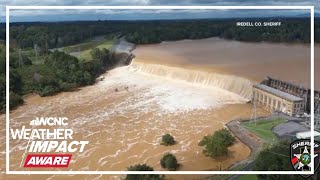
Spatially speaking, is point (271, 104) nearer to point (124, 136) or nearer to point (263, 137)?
point (263, 137)

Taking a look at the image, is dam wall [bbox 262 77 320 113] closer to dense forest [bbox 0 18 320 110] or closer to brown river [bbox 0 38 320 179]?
brown river [bbox 0 38 320 179]

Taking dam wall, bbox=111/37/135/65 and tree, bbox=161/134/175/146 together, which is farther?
dam wall, bbox=111/37/135/65

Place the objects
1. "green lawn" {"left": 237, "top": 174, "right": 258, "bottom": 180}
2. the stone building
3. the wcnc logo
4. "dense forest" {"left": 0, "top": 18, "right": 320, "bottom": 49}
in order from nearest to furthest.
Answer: the wcnc logo → "green lawn" {"left": 237, "top": 174, "right": 258, "bottom": 180} → "dense forest" {"left": 0, "top": 18, "right": 320, "bottom": 49} → the stone building

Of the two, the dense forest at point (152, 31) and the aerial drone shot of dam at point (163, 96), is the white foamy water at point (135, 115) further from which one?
the dense forest at point (152, 31)

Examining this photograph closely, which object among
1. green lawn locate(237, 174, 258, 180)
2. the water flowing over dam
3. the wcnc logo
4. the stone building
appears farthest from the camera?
the water flowing over dam

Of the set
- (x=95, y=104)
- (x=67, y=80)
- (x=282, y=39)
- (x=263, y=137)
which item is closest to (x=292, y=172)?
(x=263, y=137)

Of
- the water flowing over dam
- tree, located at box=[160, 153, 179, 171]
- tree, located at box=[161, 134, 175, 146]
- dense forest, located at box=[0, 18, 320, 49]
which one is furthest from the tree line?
Result: tree, located at box=[160, 153, 179, 171]

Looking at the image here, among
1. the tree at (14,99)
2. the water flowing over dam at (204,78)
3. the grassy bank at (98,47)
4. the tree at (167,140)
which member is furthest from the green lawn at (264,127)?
the tree at (14,99)

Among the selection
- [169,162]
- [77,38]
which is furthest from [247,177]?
[77,38]
